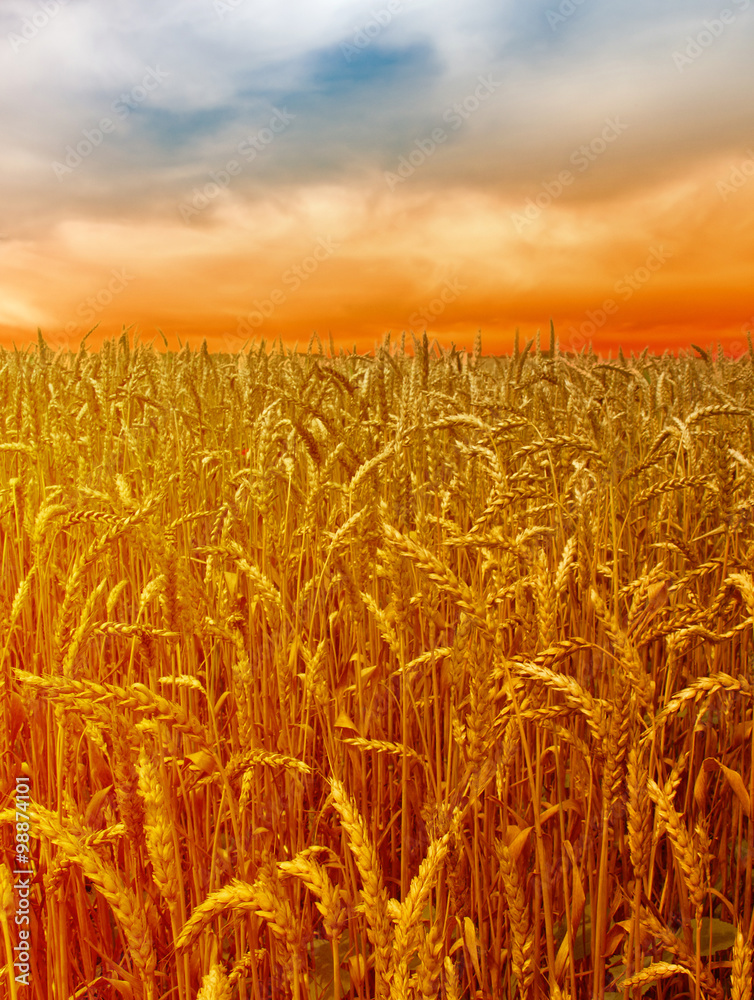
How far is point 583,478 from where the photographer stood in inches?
76.0

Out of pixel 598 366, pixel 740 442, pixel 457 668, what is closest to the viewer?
pixel 457 668

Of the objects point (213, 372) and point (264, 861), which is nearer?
point (264, 861)

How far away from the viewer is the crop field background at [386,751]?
2.86ft

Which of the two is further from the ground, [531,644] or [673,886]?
[531,644]

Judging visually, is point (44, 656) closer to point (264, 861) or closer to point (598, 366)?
point (264, 861)

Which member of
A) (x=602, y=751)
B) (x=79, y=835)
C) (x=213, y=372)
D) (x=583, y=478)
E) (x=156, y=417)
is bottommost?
(x=79, y=835)

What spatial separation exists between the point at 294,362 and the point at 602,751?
407cm

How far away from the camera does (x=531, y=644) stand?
136cm

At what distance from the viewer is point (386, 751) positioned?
1.32 m

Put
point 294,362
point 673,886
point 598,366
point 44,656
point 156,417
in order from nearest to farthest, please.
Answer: point 673,886, point 44,656, point 598,366, point 156,417, point 294,362

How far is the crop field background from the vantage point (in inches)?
34.4

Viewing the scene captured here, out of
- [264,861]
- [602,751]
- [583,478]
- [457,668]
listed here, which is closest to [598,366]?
[583,478]

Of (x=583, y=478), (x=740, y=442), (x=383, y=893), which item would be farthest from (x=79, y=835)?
(x=740, y=442)

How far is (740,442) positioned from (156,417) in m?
2.58
